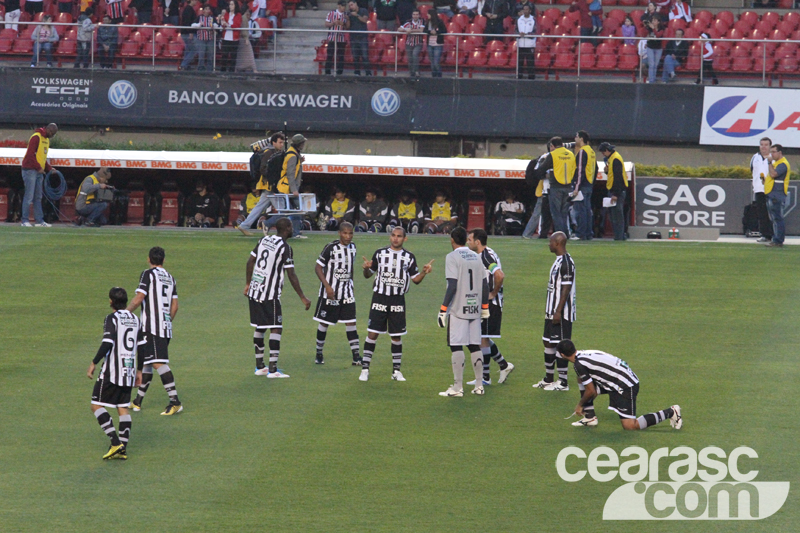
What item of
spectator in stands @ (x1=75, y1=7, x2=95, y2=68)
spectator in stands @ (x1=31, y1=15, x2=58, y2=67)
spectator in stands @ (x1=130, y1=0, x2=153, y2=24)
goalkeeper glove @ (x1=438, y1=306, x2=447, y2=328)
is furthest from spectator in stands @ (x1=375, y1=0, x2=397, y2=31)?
goalkeeper glove @ (x1=438, y1=306, x2=447, y2=328)

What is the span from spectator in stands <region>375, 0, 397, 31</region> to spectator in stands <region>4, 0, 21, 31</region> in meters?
10.6

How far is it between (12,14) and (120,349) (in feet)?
85.9

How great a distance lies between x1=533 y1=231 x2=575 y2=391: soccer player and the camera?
1207 centimetres

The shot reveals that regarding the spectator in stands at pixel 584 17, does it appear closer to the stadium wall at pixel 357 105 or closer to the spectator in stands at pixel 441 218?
the stadium wall at pixel 357 105

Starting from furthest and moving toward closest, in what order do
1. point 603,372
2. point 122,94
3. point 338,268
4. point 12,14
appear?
point 12,14 → point 122,94 → point 338,268 → point 603,372

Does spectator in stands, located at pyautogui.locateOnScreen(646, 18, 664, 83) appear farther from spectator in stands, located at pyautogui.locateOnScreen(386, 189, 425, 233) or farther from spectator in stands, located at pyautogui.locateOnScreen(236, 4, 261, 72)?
spectator in stands, located at pyautogui.locateOnScreen(236, 4, 261, 72)

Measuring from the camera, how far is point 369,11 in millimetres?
32312

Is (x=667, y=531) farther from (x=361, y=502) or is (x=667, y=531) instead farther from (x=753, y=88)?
(x=753, y=88)

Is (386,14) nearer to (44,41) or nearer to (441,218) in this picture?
(441,218)

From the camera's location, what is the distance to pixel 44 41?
100 ft

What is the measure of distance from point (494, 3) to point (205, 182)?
10.8 m

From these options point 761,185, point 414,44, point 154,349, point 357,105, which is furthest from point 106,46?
point 154,349

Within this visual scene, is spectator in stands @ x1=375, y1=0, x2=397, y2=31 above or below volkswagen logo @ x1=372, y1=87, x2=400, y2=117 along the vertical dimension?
above

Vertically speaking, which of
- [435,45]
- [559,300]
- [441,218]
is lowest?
[559,300]
